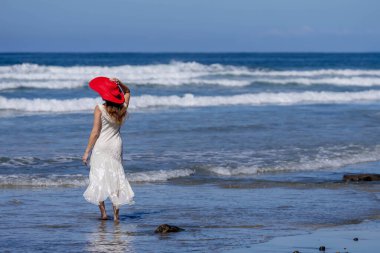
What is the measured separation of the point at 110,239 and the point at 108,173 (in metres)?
1.11

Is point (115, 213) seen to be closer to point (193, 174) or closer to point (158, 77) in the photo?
point (193, 174)

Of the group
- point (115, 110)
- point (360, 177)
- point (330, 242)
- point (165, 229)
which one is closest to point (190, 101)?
point (360, 177)

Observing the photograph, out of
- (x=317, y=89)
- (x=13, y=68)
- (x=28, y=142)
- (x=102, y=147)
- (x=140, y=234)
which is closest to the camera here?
(x=140, y=234)

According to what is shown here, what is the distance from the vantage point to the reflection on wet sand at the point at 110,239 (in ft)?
21.6

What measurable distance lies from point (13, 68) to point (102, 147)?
36.3 meters

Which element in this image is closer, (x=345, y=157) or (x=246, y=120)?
(x=345, y=157)

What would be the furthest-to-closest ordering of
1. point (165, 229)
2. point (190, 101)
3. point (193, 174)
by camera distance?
point (190, 101)
point (193, 174)
point (165, 229)

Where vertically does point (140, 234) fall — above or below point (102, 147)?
below

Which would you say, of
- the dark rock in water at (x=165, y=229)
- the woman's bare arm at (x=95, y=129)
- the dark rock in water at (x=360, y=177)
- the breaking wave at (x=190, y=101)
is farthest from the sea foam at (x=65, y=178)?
→ the breaking wave at (x=190, y=101)

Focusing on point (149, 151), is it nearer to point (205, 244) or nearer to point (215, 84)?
point (205, 244)

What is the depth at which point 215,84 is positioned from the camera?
35125 millimetres

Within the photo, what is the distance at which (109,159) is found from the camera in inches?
313

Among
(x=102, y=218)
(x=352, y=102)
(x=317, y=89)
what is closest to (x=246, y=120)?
(x=352, y=102)

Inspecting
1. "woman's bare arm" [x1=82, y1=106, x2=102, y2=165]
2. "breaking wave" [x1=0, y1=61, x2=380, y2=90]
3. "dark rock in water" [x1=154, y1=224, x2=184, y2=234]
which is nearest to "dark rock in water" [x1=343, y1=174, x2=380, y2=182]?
"dark rock in water" [x1=154, y1=224, x2=184, y2=234]
